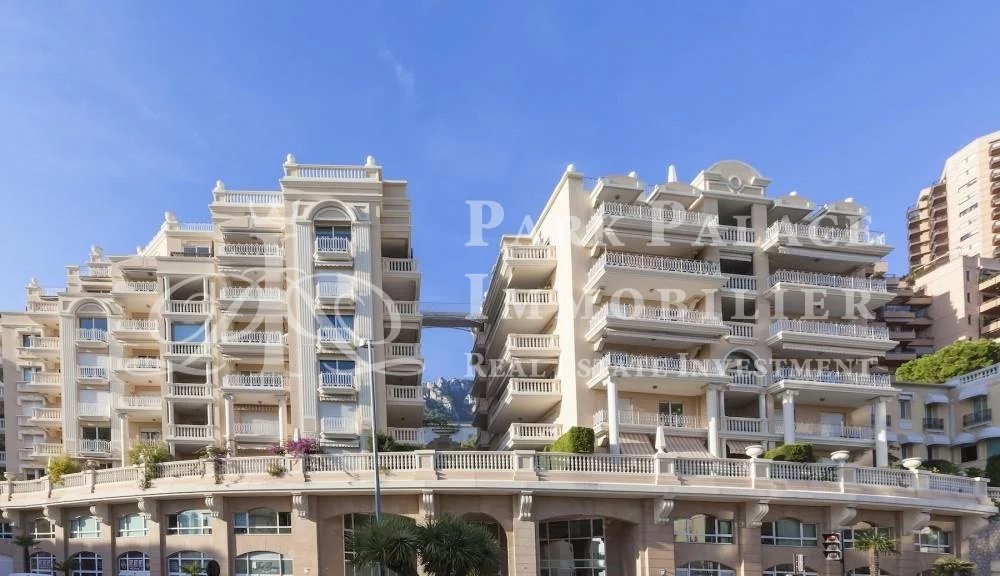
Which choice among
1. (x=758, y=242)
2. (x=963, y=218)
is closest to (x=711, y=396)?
(x=758, y=242)

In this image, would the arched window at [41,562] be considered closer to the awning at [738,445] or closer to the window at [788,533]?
the window at [788,533]

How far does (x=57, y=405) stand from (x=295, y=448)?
121ft

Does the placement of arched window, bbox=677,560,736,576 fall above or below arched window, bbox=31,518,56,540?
below

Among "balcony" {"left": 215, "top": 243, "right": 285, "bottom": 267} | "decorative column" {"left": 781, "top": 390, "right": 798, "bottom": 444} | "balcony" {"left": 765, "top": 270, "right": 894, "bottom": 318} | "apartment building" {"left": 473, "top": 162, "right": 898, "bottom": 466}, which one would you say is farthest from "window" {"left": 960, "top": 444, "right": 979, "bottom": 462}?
"balcony" {"left": 215, "top": 243, "right": 285, "bottom": 267}

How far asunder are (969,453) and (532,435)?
1321 inches

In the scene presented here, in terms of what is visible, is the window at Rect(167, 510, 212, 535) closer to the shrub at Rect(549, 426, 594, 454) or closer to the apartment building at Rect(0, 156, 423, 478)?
the apartment building at Rect(0, 156, 423, 478)

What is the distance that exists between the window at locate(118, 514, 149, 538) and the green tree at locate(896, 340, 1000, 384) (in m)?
54.8

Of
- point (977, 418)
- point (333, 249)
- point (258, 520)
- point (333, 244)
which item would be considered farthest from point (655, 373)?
point (977, 418)

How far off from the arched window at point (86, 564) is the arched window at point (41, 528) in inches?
110

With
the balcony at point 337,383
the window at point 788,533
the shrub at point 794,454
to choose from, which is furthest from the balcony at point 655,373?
the balcony at point 337,383

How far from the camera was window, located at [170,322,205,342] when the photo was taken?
5612cm

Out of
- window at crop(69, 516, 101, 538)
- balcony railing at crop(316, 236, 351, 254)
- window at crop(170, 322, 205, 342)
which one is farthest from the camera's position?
window at crop(170, 322, 205, 342)

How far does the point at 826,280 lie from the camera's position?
2212 inches

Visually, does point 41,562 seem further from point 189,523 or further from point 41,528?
point 189,523
